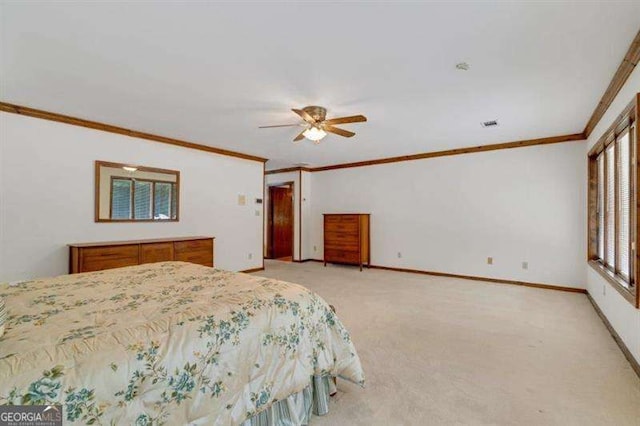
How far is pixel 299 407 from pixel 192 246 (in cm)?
335

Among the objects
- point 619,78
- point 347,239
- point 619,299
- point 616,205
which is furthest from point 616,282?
point 347,239

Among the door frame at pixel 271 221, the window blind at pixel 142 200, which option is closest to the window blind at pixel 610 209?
the door frame at pixel 271 221

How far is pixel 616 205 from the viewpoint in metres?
3.21

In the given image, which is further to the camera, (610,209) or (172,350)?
(610,209)

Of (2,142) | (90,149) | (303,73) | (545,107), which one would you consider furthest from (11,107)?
(545,107)

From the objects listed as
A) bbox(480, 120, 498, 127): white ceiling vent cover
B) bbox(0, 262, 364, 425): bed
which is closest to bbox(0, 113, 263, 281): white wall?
bbox(0, 262, 364, 425): bed

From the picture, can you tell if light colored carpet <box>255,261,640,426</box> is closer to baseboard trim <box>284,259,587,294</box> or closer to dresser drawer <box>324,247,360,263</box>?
baseboard trim <box>284,259,587,294</box>

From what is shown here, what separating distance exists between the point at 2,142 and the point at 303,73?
131 inches

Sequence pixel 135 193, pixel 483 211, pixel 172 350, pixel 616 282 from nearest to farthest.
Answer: pixel 172 350
pixel 616 282
pixel 135 193
pixel 483 211

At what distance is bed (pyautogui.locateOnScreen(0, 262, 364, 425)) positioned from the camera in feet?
3.32

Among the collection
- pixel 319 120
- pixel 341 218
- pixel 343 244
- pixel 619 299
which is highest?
pixel 319 120

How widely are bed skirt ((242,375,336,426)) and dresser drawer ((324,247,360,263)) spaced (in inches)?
173

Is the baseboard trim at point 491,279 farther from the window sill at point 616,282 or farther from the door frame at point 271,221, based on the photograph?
the door frame at point 271,221

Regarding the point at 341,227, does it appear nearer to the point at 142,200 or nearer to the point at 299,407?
the point at 142,200
